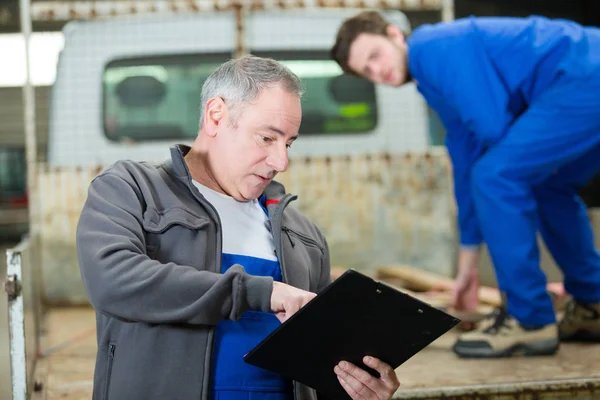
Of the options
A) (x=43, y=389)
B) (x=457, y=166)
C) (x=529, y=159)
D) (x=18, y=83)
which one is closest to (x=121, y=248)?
(x=43, y=389)

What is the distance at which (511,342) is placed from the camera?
8.73ft

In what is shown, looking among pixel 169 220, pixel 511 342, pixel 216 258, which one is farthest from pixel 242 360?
pixel 511 342

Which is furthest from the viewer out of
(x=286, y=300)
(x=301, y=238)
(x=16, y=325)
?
(x=16, y=325)

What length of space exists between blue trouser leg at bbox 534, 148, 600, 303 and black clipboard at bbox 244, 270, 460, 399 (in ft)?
5.59

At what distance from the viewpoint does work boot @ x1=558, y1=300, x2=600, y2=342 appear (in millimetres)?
2879

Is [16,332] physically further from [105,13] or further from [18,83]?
[18,83]

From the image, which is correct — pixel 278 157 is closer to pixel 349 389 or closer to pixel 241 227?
pixel 241 227

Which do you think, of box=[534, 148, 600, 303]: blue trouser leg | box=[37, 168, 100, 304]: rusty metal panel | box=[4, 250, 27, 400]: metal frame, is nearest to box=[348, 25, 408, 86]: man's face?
box=[534, 148, 600, 303]: blue trouser leg

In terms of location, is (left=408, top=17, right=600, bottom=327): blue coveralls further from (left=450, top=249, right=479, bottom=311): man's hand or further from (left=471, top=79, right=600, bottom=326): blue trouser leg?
(left=450, top=249, right=479, bottom=311): man's hand

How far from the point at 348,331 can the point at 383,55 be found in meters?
1.66

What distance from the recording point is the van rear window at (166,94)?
4.36 metres

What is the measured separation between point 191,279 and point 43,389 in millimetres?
1239

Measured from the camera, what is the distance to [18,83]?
17656mm

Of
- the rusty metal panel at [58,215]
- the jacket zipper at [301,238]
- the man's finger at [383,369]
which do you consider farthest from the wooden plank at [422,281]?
the man's finger at [383,369]
